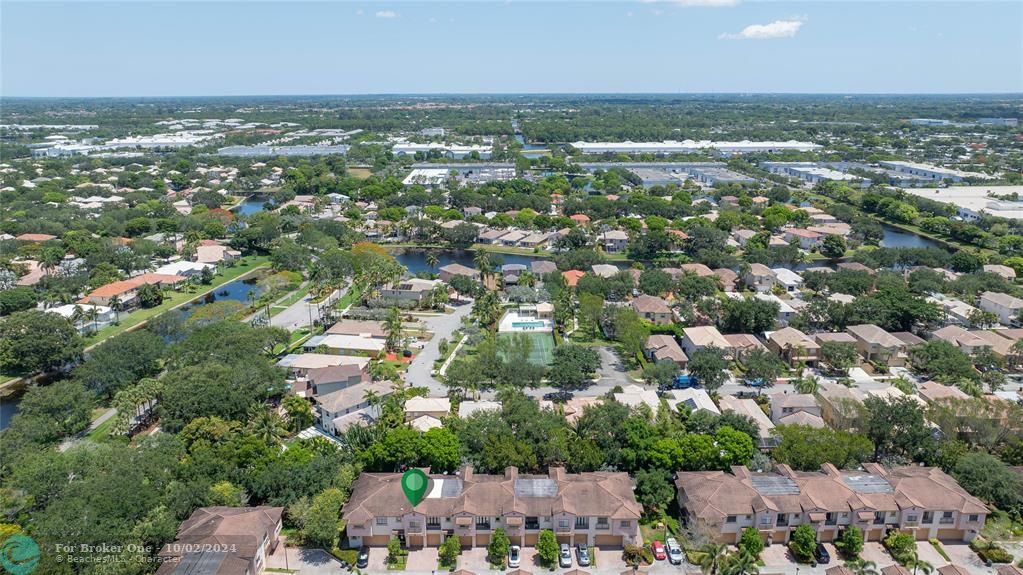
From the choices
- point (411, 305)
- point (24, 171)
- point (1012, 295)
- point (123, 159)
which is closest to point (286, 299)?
point (411, 305)

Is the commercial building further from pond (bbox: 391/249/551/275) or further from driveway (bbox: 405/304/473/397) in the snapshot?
driveway (bbox: 405/304/473/397)

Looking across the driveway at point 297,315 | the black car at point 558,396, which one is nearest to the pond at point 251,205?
the driveway at point 297,315

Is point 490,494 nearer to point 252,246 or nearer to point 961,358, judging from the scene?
point 961,358

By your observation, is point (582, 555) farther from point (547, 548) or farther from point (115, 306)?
point (115, 306)

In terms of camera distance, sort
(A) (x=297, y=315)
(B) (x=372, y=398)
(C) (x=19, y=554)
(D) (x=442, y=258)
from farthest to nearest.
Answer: (D) (x=442, y=258) < (A) (x=297, y=315) < (B) (x=372, y=398) < (C) (x=19, y=554)

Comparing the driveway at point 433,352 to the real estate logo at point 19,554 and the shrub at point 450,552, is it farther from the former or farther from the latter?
the real estate logo at point 19,554

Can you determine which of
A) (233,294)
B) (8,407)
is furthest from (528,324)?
(8,407)

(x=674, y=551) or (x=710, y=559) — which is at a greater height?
(x=710, y=559)
